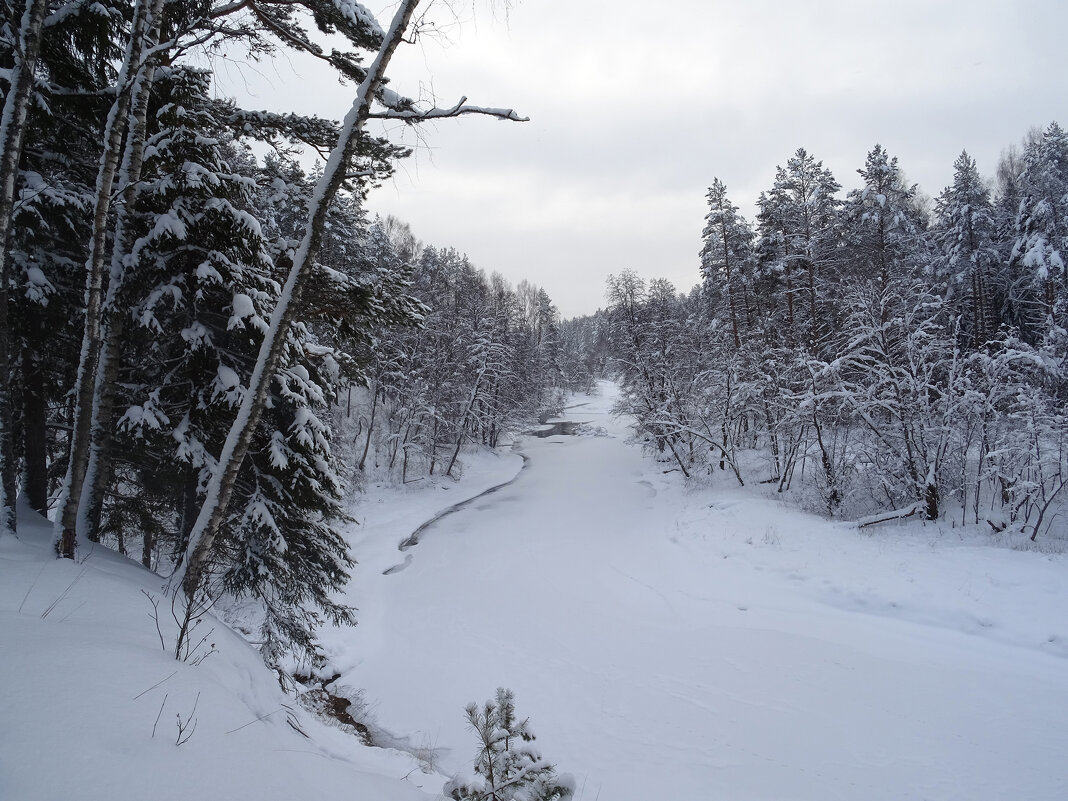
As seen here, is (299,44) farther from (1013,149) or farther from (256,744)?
(1013,149)

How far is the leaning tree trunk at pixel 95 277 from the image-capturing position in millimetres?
4871

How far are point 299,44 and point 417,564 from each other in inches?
545

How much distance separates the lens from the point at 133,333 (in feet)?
20.7

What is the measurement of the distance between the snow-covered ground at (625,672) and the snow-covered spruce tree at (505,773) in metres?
0.75

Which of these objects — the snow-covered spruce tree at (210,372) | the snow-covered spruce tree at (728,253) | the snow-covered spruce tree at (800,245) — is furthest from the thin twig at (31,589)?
the snow-covered spruce tree at (728,253)

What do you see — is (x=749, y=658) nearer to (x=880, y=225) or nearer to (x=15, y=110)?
(x=15, y=110)

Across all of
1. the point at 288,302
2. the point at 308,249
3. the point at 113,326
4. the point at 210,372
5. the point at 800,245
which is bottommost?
the point at 210,372

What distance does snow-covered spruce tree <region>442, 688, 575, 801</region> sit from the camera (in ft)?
8.72

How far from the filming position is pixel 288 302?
4758mm

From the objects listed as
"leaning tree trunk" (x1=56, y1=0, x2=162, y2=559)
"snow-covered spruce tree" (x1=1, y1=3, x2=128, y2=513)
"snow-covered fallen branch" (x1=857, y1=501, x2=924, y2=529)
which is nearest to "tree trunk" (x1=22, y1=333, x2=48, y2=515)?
"snow-covered spruce tree" (x1=1, y1=3, x2=128, y2=513)

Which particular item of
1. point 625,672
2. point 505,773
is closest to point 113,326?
point 505,773

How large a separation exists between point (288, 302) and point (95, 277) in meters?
2.15

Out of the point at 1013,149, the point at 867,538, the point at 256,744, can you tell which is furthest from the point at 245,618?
the point at 1013,149

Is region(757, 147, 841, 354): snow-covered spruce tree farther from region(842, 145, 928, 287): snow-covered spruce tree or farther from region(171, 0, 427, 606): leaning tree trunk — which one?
region(171, 0, 427, 606): leaning tree trunk
